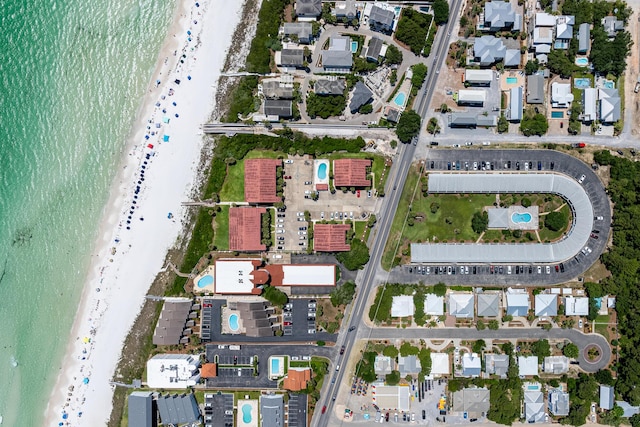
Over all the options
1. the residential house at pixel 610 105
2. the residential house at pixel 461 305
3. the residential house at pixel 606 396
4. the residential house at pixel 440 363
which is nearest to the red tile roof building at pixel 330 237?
the residential house at pixel 461 305

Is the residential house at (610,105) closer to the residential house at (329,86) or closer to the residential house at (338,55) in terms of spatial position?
the residential house at (338,55)

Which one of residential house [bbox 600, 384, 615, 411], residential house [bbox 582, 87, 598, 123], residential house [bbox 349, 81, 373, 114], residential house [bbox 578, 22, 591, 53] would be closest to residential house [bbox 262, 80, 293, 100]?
residential house [bbox 349, 81, 373, 114]

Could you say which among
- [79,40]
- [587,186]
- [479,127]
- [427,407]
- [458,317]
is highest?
[79,40]

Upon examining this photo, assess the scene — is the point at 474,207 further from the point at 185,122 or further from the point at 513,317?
the point at 185,122

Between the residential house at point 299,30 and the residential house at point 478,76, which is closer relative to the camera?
the residential house at point 478,76

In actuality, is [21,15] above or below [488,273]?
above

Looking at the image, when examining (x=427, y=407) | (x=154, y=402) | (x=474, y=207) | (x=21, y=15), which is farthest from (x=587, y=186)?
(x=21, y=15)
